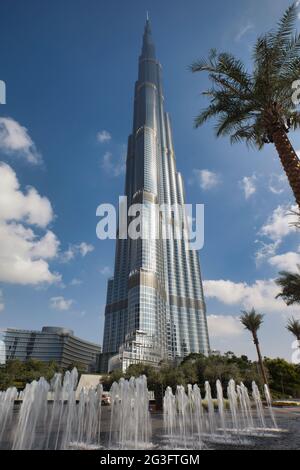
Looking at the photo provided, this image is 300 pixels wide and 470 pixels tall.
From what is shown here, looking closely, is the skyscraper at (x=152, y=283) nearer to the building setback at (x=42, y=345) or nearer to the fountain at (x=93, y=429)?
the building setback at (x=42, y=345)

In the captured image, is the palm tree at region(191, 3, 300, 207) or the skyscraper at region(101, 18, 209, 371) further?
the skyscraper at region(101, 18, 209, 371)

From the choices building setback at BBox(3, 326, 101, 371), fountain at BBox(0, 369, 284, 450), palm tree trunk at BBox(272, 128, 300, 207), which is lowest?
fountain at BBox(0, 369, 284, 450)

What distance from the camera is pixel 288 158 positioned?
1006 centimetres

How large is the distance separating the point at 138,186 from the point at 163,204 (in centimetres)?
1771

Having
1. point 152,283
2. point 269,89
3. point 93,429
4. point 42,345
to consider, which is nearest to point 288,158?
point 269,89

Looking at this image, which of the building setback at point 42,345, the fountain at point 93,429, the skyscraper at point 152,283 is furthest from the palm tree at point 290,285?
the building setback at point 42,345

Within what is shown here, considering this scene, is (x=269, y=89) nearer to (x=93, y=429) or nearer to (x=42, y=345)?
(x=93, y=429)

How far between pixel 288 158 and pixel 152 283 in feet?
376

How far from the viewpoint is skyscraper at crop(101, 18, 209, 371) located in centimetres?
11232

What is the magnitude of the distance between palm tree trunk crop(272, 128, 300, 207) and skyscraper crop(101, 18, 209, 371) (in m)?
94.1

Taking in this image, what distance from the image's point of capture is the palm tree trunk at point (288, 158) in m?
9.39

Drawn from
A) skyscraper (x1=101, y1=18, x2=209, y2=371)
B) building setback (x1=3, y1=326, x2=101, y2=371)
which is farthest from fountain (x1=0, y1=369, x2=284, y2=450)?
building setback (x1=3, y1=326, x2=101, y2=371)

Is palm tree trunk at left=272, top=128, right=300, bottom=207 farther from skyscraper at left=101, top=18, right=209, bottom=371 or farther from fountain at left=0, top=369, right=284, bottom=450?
skyscraper at left=101, top=18, right=209, bottom=371

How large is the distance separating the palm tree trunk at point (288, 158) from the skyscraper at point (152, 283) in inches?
3706
